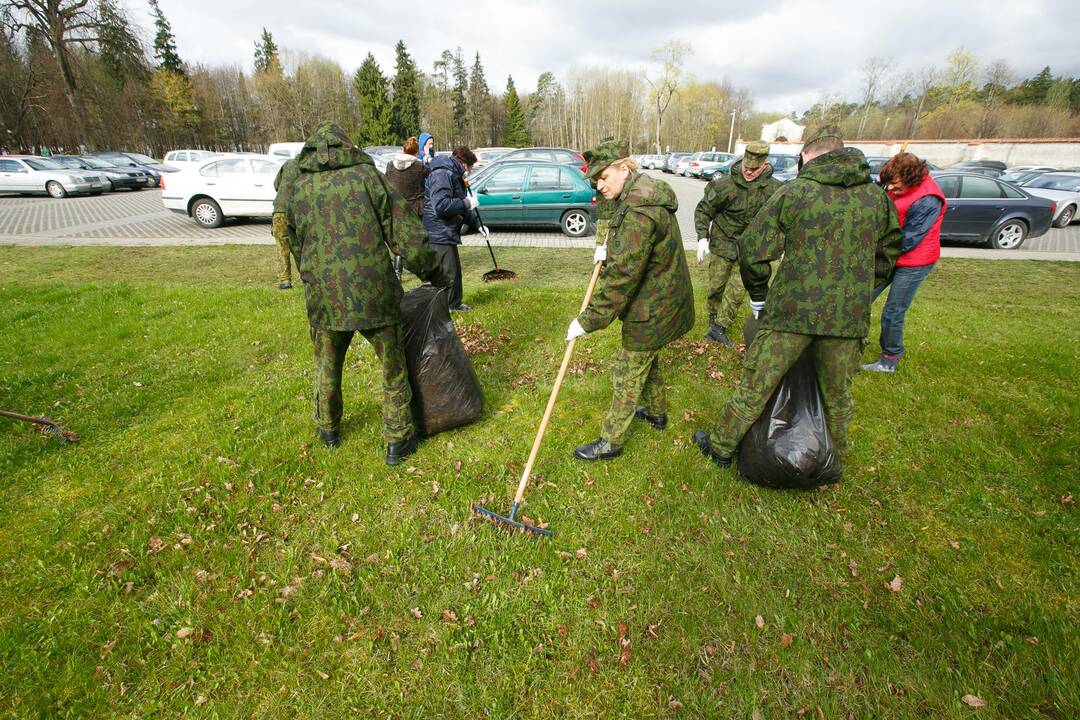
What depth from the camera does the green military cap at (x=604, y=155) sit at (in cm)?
Answer: 293

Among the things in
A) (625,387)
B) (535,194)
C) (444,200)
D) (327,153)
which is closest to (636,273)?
(625,387)

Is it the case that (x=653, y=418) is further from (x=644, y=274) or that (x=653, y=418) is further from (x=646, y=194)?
(x=646, y=194)

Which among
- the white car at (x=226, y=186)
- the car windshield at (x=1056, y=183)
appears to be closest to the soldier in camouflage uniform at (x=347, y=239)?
the white car at (x=226, y=186)

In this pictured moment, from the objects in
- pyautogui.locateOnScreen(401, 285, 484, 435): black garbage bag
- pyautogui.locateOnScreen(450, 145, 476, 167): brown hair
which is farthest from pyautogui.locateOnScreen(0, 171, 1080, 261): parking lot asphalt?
pyautogui.locateOnScreen(401, 285, 484, 435): black garbage bag

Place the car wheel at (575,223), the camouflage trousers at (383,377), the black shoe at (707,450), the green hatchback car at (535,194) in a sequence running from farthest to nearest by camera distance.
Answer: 1. the car wheel at (575,223)
2. the green hatchback car at (535,194)
3. the black shoe at (707,450)
4. the camouflage trousers at (383,377)

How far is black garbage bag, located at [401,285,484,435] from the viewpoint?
3494 millimetres

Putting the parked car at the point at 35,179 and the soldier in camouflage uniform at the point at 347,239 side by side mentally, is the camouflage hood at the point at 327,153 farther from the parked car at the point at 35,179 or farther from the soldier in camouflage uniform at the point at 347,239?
the parked car at the point at 35,179

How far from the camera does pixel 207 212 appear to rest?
12.3 meters

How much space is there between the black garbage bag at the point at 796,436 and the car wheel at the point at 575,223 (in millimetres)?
9308

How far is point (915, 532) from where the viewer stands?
298 centimetres

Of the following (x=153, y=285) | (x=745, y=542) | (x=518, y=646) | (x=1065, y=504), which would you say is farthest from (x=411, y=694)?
(x=153, y=285)

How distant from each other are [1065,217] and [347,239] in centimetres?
2032

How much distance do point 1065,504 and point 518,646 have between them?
3.59 m

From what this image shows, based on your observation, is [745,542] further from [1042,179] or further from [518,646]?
[1042,179]
